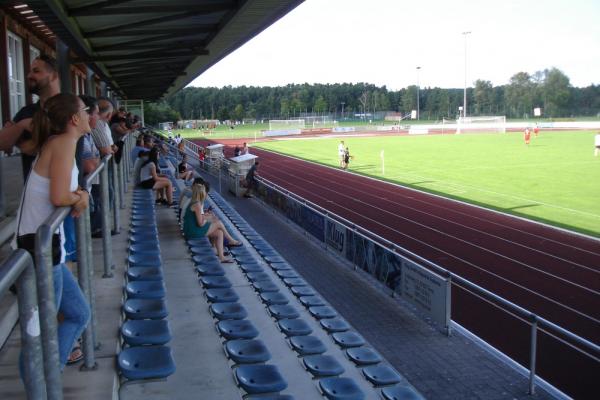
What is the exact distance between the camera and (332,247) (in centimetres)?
1345

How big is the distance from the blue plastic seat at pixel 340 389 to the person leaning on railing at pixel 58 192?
2255 mm

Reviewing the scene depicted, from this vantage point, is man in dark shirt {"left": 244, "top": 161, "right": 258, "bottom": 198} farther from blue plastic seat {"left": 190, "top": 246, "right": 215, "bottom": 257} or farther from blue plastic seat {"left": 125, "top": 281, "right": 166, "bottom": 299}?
blue plastic seat {"left": 125, "top": 281, "right": 166, "bottom": 299}

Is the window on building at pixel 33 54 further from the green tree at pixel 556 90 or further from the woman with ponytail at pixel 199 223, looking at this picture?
the green tree at pixel 556 90

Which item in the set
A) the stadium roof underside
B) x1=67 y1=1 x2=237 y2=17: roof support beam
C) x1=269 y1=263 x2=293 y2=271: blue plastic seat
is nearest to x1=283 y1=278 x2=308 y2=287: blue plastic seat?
x1=269 y1=263 x2=293 y2=271: blue plastic seat

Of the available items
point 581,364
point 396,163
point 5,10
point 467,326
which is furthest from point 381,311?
point 396,163

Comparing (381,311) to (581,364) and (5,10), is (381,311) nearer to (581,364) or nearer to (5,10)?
(581,364)

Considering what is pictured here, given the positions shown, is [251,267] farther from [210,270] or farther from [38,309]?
[38,309]

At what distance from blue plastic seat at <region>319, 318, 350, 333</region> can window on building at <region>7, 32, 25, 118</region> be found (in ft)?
30.0

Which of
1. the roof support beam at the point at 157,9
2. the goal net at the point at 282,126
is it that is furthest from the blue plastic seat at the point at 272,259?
the goal net at the point at 282,126

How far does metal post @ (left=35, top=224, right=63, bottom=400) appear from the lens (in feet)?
6.38

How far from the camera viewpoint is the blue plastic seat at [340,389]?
4.47 metres

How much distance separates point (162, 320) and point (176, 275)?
3279mm

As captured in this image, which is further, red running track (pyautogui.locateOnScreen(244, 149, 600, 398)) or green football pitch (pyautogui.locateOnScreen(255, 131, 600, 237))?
green football pitch (pyautogui.locateOnScreen(255, 131, 600, 237))

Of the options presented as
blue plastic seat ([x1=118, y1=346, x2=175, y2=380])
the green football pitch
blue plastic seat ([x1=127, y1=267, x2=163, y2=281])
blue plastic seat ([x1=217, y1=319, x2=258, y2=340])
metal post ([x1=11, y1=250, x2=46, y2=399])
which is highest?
metal post ([x1=11, y1=250, x2=46, y2=399])
